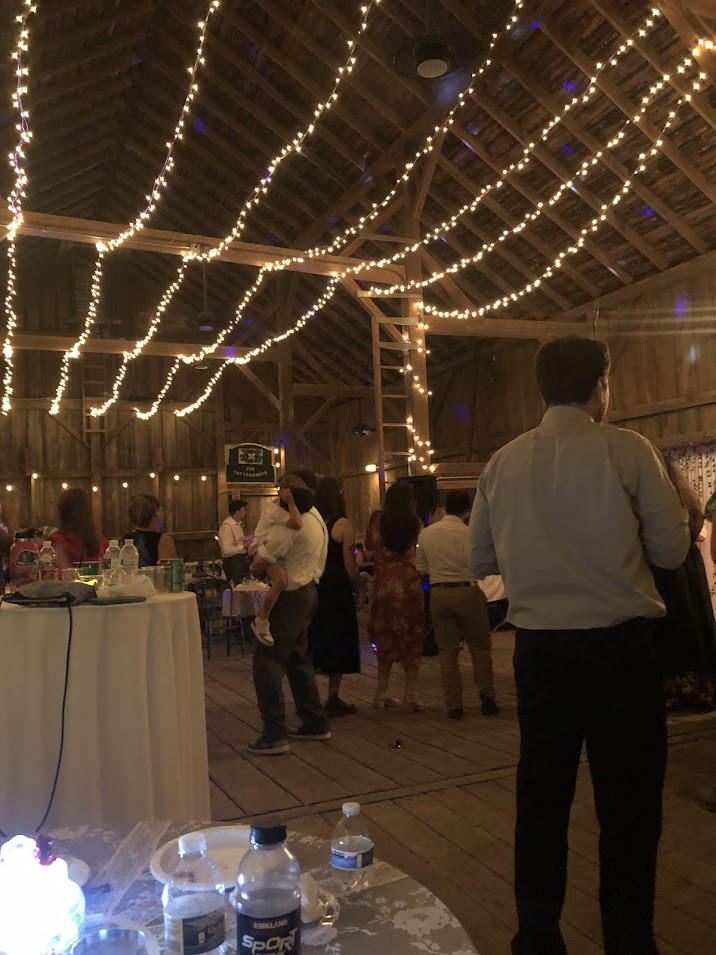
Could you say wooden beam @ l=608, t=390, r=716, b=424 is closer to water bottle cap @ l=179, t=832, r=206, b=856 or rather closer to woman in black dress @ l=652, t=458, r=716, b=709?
woman in black dress @ l=652, t=458, r=716, b=709

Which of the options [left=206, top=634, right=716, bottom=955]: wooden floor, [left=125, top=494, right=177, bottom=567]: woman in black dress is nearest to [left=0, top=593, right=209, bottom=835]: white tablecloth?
[left=206, top=634, right=716, bottom=955]: wooden floor

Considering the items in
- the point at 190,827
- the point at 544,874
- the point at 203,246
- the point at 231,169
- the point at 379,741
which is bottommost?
the point at 379,741

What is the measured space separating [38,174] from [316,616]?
9.66 metres

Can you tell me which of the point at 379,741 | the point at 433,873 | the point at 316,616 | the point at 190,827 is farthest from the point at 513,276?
the point at 190,827

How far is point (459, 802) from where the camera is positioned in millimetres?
3467

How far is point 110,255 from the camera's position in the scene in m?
15.9

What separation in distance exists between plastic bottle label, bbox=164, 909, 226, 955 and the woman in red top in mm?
3570

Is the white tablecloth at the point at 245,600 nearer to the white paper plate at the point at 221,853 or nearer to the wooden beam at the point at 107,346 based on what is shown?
the wooden beam at the point at 107,346

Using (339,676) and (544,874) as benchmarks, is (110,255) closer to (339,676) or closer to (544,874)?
(339,676)

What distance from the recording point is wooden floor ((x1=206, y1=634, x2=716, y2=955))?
245cm

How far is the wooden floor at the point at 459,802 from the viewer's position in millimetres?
2449

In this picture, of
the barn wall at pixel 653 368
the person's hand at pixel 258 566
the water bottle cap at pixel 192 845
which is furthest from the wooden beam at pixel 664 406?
the water bottle cap at pixel 192 845

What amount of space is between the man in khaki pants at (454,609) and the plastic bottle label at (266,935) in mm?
4079

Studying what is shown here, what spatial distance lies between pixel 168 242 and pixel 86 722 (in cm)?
688
